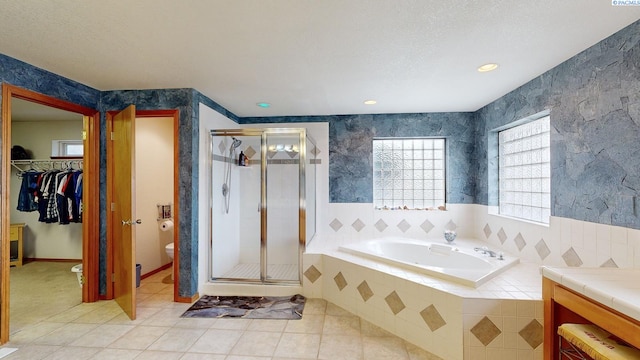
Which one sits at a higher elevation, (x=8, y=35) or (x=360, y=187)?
(x=8, y=35)

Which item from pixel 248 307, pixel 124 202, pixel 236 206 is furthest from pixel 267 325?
pixel 124 202

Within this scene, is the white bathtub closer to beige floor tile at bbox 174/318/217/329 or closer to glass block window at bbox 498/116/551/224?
glass block window at bbox 498/116/551/224

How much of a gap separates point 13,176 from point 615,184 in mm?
7380

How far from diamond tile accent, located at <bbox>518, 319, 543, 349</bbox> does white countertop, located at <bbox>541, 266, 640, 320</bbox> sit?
535 millimetres

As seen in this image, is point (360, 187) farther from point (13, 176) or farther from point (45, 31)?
point (13, 176)

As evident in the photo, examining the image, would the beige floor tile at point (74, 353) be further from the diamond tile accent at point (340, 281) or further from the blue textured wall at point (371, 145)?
the blue textured wall at point (371, 145)

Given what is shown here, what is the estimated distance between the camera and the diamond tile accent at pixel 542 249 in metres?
2.38

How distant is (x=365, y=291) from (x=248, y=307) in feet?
3.99

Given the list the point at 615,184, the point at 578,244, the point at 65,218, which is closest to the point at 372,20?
the point at 615,184

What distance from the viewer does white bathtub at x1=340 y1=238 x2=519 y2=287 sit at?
2.12 meters

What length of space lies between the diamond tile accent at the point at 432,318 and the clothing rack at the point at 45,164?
5074 mm

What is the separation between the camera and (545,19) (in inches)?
61.6

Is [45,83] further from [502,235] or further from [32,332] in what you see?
[502,235]

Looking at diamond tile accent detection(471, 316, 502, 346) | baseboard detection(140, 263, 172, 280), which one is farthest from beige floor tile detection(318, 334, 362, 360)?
baseboard detection(140, 263, 172, 280)
